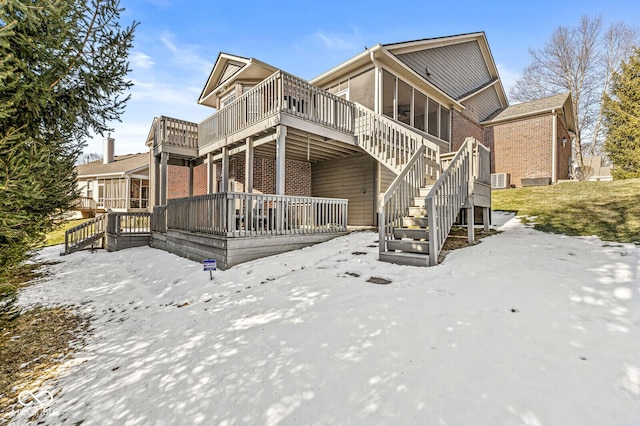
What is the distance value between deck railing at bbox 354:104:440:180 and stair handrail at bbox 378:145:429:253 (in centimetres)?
107

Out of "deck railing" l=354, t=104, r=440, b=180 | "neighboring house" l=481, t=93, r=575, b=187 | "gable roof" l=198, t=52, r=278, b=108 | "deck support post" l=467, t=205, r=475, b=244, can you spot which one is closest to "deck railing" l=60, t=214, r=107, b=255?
"gable roof" l=198, t=52, r=278, b=108

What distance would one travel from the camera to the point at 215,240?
23.8 ft

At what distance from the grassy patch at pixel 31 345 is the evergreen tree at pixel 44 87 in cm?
91

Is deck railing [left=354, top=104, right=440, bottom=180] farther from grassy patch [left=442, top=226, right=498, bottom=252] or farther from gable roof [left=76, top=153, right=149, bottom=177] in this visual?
gable roof [left=76, top=153, right=149, bottom=177]

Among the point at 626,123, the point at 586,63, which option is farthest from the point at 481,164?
the point at 586,63

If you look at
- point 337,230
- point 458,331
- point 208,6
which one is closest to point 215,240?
point 337,230

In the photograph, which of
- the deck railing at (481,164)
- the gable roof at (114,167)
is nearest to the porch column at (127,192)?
the gable roof at (114,167)

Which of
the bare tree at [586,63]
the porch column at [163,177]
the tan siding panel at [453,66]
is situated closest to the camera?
the porch column at [163,177]

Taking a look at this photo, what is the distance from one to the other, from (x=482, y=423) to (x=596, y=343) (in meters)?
1.61

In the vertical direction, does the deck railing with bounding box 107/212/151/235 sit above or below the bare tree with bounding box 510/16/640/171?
below

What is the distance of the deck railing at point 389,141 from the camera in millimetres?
7969

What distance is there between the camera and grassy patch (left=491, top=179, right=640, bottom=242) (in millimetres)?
6746

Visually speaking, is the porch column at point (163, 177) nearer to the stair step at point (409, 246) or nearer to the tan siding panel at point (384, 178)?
the tan siding panel at point (384, 178)

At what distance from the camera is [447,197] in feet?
19.6
